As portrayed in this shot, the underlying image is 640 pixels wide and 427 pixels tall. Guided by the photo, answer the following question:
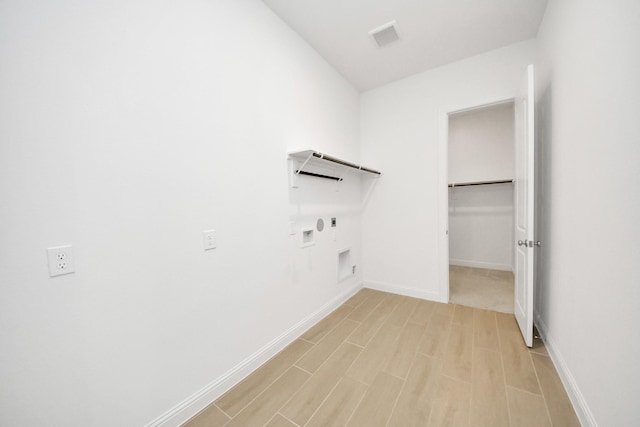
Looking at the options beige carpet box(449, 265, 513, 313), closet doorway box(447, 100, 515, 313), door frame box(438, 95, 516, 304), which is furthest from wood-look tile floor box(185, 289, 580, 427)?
closet doorway box(447, 100, 515, 313)

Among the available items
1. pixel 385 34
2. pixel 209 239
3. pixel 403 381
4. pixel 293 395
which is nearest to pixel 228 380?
pixel 293 395

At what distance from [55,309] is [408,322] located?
8.20 feet

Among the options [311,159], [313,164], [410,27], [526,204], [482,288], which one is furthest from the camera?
[482,288]

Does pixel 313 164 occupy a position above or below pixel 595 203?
above

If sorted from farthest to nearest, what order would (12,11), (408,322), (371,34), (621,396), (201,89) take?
(408,322) → (371,34) → (201,89) → (621,396) → (12,11)

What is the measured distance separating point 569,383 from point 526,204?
3.97 feet

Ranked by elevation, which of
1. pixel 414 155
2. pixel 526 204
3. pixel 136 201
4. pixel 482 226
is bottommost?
pixel 482 226

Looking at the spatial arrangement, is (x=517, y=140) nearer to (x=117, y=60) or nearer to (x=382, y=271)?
(x=382, y=271)

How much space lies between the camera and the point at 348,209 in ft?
9.68

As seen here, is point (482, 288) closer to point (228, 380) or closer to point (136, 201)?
point (228, 380)

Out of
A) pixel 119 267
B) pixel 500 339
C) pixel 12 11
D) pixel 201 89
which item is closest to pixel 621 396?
pixel 500 339

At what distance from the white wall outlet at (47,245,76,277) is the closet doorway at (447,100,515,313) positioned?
4.19 m

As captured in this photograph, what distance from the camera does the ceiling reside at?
1835mm

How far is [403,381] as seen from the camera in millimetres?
1559
